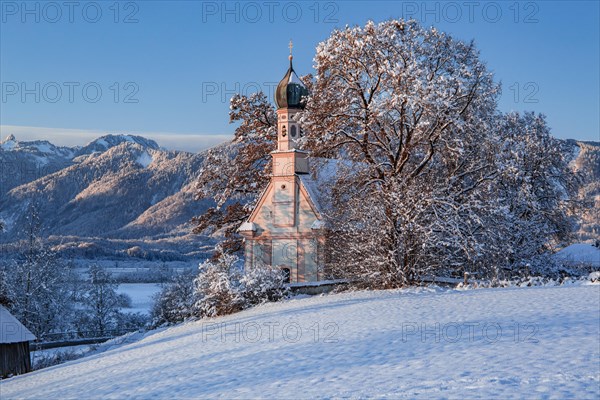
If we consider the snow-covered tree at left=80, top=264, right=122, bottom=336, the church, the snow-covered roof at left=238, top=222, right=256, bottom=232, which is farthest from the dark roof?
the snow-covered tree at left=80, top=264, right=122, bottom=336

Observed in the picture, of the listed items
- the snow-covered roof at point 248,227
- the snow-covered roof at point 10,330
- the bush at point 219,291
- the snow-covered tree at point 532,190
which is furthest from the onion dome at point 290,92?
the snow-covered roof at point 10,330

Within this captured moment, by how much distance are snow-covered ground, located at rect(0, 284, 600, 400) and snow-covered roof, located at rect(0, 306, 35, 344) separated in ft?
14.9

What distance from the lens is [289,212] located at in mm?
36156

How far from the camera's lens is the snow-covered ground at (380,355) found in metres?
11.9

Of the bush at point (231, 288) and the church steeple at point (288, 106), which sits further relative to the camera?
the church steeple at point (288, 106)

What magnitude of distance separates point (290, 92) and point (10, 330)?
18615mm

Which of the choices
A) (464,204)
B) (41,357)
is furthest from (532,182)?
(41,357)

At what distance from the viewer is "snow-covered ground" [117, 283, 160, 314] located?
72.2 m

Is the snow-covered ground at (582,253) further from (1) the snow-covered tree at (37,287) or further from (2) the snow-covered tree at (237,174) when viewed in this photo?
(1) the snow-covered tree at (37,287)

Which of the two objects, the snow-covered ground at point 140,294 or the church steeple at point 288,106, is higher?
the church steeple at point 288,106

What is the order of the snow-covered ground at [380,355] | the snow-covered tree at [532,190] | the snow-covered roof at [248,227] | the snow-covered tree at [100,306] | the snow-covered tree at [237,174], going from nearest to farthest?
the snow-covered ground at [380,355], the snow-covered tree at [532,190], the snow-covered roof at [248,227], the snow-covered tree at [237,174], the snow-covered tree at [100,306]

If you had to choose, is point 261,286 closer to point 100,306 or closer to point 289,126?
point 289,126

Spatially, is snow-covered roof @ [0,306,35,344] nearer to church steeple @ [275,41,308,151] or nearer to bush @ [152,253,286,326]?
bush @ [152,253,286,326]

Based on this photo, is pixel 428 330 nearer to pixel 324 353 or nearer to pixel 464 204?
pixel 324 353
